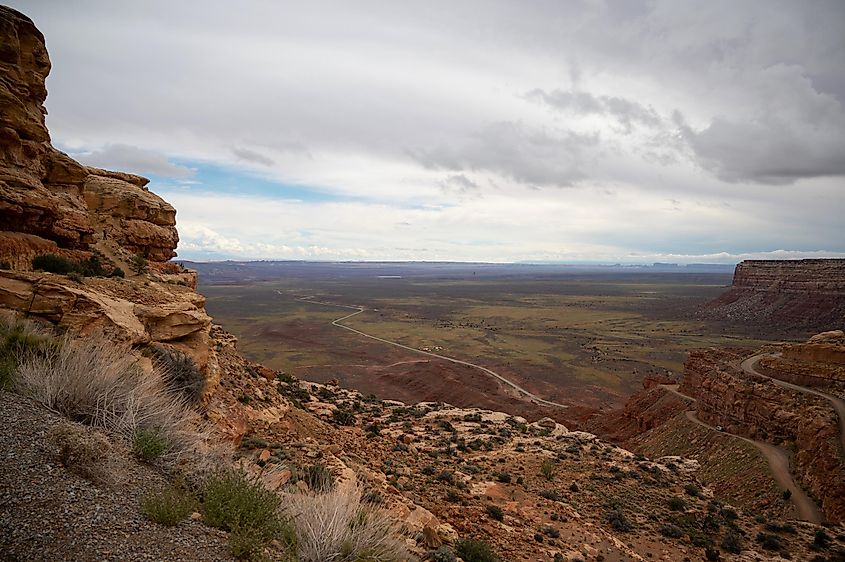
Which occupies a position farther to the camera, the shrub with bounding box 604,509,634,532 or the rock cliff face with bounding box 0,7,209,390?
the shrub with bounding box 604,509,634,532

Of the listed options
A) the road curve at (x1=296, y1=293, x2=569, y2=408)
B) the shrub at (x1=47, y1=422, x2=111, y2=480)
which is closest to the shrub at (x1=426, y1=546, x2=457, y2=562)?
the shrub at (x1=47, y1=422, x2=111, y2=480)

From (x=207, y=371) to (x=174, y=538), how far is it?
Result: 9532mm

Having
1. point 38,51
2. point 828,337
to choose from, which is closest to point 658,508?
point 828,337

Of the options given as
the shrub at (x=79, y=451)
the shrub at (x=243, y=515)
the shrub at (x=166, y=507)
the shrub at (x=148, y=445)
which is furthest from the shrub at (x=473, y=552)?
the shrub at (x=79, y=451)

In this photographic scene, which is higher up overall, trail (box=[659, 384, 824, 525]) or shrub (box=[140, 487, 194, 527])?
shrub (box=[140, 487, 194, 527])

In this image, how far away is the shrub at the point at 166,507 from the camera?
440cm

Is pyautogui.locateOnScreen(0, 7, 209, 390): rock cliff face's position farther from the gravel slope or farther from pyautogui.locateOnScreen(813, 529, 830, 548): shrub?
pyautogui.locateOnScreen(813, 529, 830, 548): shrub

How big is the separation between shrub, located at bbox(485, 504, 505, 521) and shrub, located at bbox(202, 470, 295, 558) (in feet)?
26.7

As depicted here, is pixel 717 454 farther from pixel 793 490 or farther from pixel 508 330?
pixel 508 330

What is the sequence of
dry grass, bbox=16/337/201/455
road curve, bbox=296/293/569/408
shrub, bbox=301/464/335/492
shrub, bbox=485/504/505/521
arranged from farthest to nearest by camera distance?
road curve, bbox=296/293/569/408, shrub, bbox=485/504/505/521, shrub, bbox=301/464/335/492, dry grass, bbox=16/337/201/455

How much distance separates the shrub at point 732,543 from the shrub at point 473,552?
871 centimetres

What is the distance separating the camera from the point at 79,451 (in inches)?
185

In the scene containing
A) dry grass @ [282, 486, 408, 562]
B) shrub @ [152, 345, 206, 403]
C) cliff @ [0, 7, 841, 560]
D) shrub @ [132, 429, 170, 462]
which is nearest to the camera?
cliff @ [0, 7, 841, 560]

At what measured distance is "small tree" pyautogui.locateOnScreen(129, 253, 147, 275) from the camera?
15.1 m
